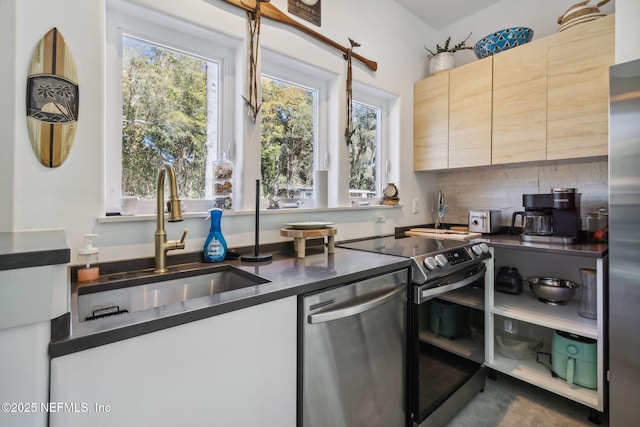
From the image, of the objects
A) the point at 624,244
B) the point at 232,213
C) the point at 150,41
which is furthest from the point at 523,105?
the point at 150,41

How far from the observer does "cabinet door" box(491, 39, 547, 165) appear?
190 cm

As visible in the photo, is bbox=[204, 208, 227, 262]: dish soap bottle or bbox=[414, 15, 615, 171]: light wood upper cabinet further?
bbox=[414, 15, 615, 171]: light wood upper cabinet

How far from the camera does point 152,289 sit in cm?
115

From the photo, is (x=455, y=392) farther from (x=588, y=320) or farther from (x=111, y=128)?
(x=111, y=128)

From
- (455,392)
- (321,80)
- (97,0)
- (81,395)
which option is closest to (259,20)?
(321,80)

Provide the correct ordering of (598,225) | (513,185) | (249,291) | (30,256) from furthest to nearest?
(513,185), (598,225), (249,291), (30,256)

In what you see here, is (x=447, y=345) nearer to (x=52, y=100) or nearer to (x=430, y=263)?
(x=430, y=263)

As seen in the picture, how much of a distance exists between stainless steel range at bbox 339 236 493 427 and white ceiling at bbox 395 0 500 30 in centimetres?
192

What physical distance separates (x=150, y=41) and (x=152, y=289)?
1.10 meters

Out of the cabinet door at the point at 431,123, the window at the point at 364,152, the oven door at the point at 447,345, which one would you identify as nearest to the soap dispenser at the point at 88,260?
the oven door at the point at 447,345

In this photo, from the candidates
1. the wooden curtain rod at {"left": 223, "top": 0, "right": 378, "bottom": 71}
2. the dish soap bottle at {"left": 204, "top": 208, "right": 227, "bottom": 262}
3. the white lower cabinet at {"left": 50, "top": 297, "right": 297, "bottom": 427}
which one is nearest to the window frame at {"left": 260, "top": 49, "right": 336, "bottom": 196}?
the wooden curtain rod at {"left": 223, "top": 0, "right": 378, "bottom": 71}

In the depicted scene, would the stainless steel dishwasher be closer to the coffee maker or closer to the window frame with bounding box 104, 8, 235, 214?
the window frame with bounding box 104, 8, 235, 214

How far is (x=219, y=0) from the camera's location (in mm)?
1456

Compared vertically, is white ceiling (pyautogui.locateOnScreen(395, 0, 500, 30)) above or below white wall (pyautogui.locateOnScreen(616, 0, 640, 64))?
above
